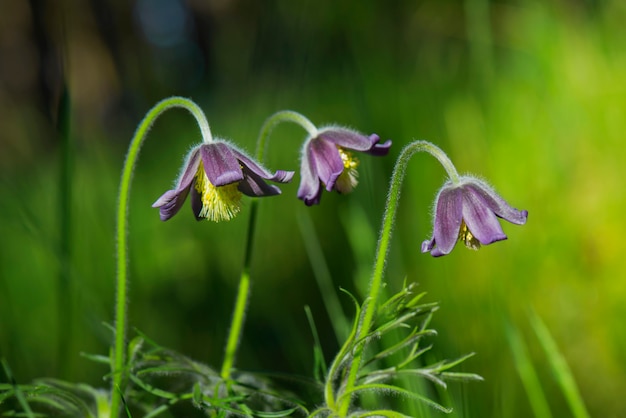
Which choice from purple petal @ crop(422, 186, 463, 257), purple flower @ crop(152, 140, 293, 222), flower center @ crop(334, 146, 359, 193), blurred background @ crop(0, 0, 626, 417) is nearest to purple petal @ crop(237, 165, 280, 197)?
purple flower @ crop(152, 140, 293, 222)

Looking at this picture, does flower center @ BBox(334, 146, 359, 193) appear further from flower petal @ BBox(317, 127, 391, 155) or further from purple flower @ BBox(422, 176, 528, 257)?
purple flower @ BBox(422, 176, 528, 257)

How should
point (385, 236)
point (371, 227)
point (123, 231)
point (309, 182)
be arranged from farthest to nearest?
point (371, 227) → point (309, 182) → point (123, 231) → point (385, 236)

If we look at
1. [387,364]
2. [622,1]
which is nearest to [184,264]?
[387,364]

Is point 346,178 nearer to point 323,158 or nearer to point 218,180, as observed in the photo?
point 323,158

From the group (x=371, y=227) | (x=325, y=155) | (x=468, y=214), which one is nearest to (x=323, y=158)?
(x=325, y=155)

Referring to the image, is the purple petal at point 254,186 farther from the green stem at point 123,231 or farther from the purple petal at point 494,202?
the purple petal at point 494,202

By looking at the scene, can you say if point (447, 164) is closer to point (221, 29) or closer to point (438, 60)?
point (438, 60)
